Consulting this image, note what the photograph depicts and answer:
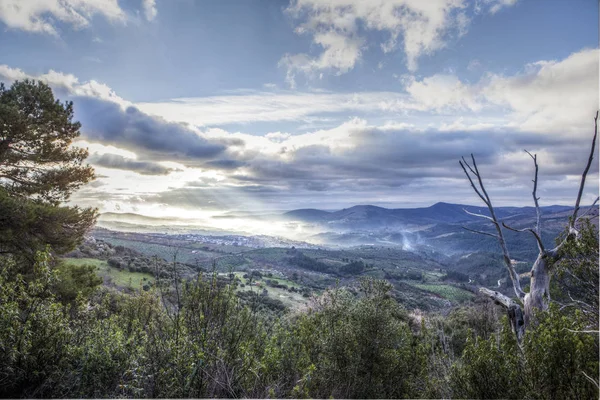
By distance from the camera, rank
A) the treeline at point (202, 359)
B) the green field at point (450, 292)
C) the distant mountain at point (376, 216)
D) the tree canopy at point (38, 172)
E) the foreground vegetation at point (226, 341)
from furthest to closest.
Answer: the distant mountain at point (376, 216)
the green field at point (450, 292)
the tree canopy at point (38, 172)
the foreground vegetation at point (226, 341)
the treeline at point (202, 359)

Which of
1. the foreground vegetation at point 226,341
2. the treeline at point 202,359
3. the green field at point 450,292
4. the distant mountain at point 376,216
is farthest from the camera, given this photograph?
the distant mountain at point 376,216

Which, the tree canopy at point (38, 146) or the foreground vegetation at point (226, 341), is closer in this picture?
the foreground vegetation at point (226, 341)

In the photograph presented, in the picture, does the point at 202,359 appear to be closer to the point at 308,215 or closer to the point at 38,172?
the point at 38,172

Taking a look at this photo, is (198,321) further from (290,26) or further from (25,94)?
(25,94)

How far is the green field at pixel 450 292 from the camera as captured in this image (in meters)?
38.9

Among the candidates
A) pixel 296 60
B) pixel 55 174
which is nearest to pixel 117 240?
pixel 55 174

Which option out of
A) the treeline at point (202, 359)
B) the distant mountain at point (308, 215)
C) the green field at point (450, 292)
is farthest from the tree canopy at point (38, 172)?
the distant mountain at point (308, 215)

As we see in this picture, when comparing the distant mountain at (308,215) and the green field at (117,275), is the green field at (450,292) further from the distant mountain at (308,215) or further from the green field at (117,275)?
the distant mountain at (308,215)

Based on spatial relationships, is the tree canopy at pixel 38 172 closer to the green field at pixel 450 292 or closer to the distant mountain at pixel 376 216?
the green field at pixel 450 292

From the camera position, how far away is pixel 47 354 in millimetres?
3178

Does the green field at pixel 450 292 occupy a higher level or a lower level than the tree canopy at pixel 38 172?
lower

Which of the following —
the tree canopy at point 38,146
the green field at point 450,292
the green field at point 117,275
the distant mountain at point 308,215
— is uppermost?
the tree canopy at point 38,146

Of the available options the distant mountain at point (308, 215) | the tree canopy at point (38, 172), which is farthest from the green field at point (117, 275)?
the distant mountain at point (308, 215)

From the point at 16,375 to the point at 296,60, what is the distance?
244 inches
